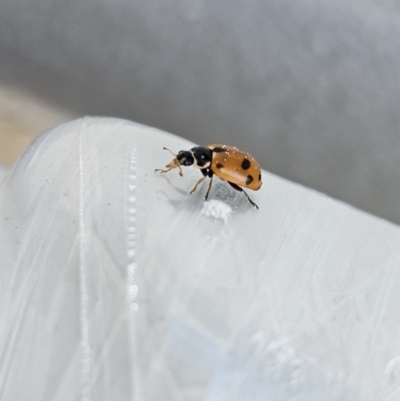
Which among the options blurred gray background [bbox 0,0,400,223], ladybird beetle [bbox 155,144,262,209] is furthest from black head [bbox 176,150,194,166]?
blurred gray background [bbox 0,0,400,223]

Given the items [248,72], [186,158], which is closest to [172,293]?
[186,158]

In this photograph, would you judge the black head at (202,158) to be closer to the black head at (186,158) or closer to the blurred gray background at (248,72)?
the black head at (186,158)

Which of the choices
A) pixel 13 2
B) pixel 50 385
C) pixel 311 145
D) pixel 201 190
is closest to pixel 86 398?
pixel 50 385

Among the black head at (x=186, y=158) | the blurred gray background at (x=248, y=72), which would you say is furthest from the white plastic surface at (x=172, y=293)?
the blurred gray background at (x=248, y=72)

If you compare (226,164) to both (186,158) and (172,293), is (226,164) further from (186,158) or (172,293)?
(172,293)

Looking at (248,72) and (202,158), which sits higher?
(248,72)

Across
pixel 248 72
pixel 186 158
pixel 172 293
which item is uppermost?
pixel 248 72

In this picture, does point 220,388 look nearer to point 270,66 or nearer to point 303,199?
point 303,199
